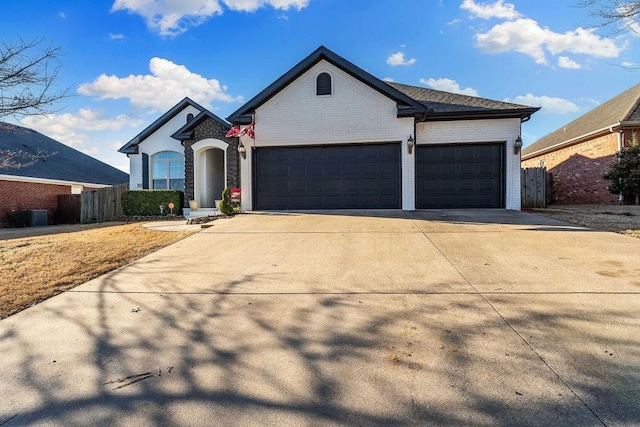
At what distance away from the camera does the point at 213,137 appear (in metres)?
15.7

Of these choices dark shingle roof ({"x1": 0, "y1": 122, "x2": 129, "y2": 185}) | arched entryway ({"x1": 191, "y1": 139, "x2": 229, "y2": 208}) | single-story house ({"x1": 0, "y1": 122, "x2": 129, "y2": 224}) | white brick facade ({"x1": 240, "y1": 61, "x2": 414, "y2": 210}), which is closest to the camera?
white brick facade ({"x1": 240, "y1": 61, "x2": 414, "y2": 210})

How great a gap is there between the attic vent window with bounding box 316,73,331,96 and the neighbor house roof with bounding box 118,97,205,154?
25.8 ft

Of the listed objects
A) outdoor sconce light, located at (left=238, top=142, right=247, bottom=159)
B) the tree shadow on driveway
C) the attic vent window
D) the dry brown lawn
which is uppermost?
the attic vent window

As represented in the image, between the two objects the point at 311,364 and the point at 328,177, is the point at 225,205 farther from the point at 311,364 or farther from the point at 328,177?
the point at 311,364

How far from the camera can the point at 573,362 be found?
255cm

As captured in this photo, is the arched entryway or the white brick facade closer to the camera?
the white brick facade

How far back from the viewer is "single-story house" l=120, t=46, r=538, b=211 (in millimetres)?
11797

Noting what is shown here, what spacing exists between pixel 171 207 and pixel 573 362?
1499cm

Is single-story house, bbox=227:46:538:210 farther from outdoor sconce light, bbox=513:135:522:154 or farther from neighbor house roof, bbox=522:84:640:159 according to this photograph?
neighbor house roof, bbox=522:84:640:159

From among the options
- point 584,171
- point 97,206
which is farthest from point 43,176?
point 584,171

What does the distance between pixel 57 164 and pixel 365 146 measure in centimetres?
1970

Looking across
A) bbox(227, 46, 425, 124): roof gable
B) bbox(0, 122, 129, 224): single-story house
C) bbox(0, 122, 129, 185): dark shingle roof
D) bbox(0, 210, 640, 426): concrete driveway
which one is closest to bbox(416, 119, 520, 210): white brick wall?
bbox(227, 46, 425, 124): roof gable

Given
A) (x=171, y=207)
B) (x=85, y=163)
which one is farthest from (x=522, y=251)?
(x=85, y=163)

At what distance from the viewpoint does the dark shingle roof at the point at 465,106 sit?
1159 centimetres
